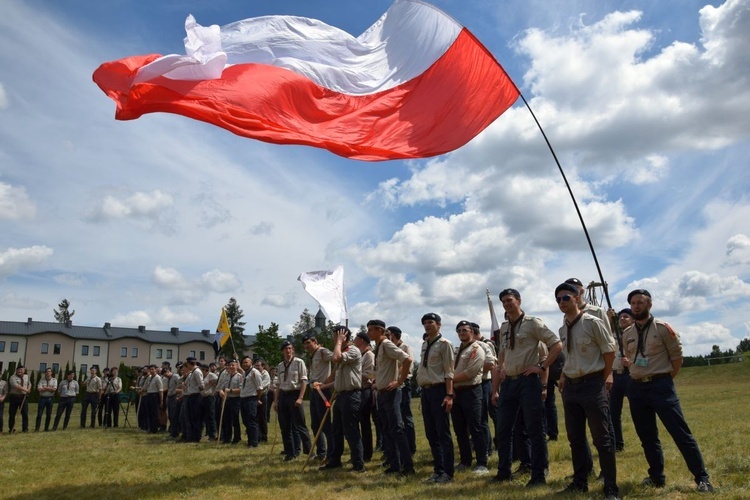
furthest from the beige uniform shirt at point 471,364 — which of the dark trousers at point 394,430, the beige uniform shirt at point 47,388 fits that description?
the beige uniform shirt at point 47,388

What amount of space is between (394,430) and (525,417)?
221 centimetres

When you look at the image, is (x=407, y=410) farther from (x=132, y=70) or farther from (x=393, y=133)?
(x=132, y=70)

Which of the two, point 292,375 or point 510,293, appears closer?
point 510,293

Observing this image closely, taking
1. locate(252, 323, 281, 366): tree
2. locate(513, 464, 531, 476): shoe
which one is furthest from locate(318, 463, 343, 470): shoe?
locate(252, 323, 281, 366): tree

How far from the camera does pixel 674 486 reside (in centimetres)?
685

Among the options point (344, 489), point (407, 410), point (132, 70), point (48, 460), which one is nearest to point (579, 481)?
point (344, 489)

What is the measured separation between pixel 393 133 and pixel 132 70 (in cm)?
372

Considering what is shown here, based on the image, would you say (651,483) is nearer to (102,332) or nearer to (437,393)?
(437,393)

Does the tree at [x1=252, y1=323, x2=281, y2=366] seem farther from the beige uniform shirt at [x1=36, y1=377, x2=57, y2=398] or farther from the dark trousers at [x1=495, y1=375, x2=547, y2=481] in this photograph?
the dark trousers at [x1=495, y1=375, x2=547, y2=481]

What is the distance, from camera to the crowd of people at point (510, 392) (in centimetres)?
688

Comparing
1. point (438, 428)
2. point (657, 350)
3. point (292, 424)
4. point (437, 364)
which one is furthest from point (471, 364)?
point (292, 424)

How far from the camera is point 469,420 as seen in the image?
8969mm

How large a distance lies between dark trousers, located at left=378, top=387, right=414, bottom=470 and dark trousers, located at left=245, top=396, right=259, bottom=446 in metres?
6.21

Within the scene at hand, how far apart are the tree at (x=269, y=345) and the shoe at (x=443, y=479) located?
189 feet
